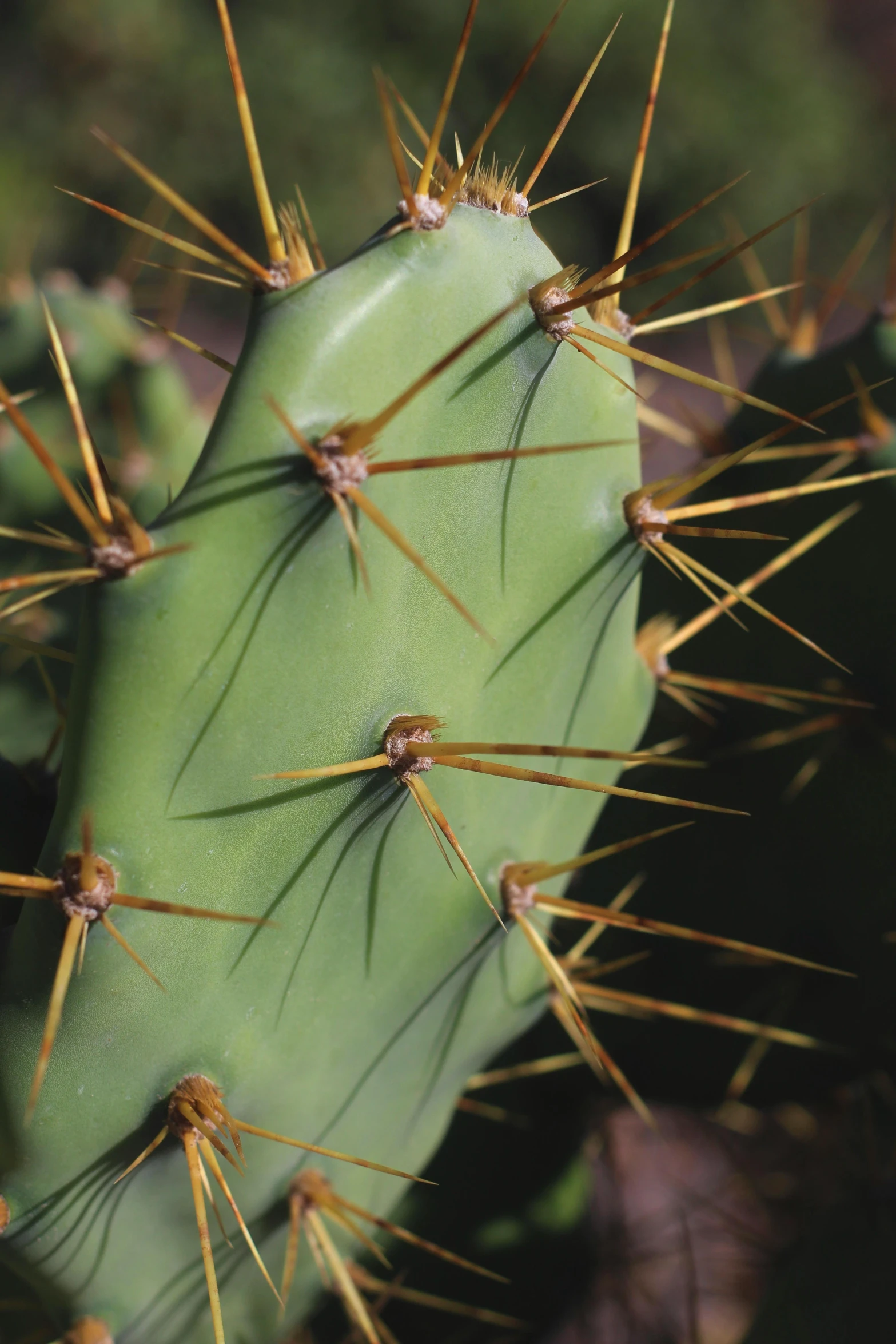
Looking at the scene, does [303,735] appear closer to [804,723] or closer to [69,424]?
[804,723]

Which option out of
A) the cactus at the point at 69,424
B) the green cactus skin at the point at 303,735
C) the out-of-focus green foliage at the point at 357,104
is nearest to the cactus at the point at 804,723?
the green cactus skin at the point at 303,735

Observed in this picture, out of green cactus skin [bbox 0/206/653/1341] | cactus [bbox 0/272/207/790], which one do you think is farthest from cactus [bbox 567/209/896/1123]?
cactus [bbox 0/272/207/790]

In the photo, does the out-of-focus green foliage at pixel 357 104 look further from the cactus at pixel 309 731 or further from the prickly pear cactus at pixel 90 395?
the cactus at pixel 309 731

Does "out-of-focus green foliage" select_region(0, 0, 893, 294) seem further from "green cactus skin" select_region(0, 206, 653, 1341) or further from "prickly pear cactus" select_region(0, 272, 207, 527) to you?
"green cactus skin" select_region(0, 206, 653, 1341)

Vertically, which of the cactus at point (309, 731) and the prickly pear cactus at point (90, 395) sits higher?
the prickly pear cactus at point (90, 395)

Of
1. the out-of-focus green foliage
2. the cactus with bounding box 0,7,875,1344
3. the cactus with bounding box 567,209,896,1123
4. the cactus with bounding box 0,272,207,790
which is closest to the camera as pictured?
the cactus with bounding box 0,7,875,1344

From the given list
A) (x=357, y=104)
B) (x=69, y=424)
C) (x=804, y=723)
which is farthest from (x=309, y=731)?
(x=357, y=104)

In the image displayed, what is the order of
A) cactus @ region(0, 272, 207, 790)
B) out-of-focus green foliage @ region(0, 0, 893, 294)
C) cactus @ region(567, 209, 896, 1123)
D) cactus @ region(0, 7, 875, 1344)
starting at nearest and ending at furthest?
cactus @ region(0, 7, 875, 1344), cactus @ region(567, 209, 896, 1123), cactus @ region(0, 272, 207, 790), out-of-focus green foliage @ region(0, 0, 893, 294)

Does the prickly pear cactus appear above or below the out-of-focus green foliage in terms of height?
below
